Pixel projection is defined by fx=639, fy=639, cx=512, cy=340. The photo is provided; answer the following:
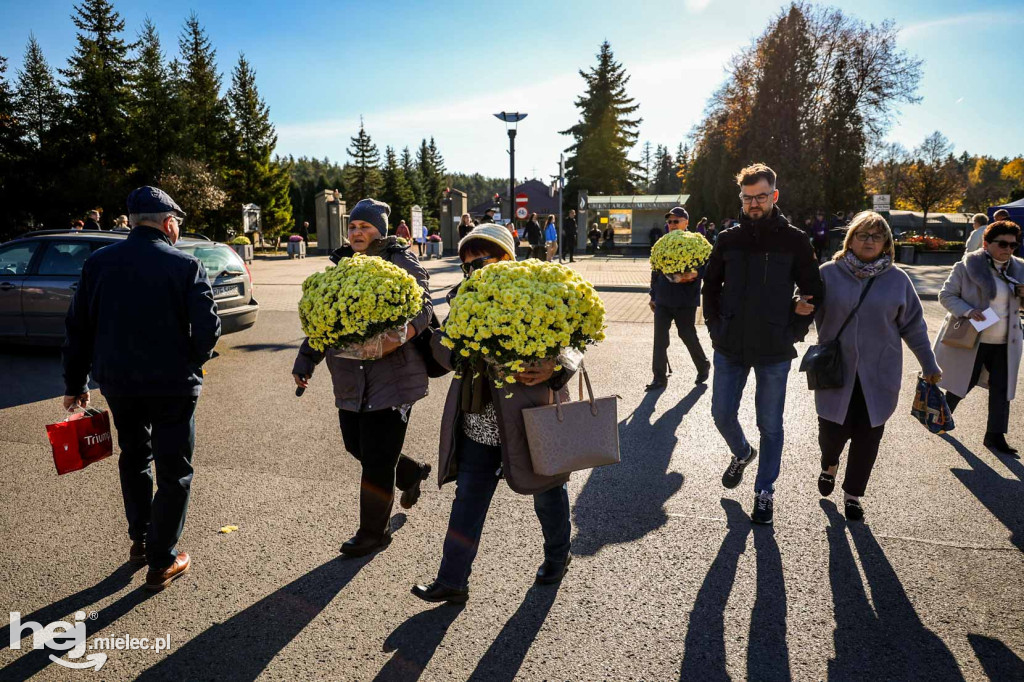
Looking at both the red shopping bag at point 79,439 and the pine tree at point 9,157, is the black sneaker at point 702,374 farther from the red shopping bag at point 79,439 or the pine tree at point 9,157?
Answer: the pine tree at point 9,157

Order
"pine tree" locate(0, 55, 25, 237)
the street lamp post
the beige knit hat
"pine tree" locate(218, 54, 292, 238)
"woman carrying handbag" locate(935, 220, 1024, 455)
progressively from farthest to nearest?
"pine tree" locate(218, 54, 292, 238) → "pine tree" locate(0, 55, 25, 237) → the street lamp post → "woman carrying handbag" locate(935, 220, 1024, 455) → the beige knit hat

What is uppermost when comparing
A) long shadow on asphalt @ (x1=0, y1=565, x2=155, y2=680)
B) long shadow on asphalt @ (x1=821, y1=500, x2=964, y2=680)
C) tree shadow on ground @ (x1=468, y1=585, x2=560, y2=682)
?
long shadow on asphalt @ (x1=0, y1=565, x2=155, y2=680)

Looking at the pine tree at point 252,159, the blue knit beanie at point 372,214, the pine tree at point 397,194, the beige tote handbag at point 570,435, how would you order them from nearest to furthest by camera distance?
the beige tote handbag at point 570,435
the blue knit beanie at point 372,214
the pine tree at point 252,159
the pine tree at point 397,194

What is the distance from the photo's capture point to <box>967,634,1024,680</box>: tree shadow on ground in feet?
8.56

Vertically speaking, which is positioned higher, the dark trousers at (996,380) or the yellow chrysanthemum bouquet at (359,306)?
the yellow chrysanthemum bouquet at (359,306)

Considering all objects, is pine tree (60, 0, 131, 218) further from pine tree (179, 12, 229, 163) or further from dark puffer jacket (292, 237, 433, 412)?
dark puffer jacket (292, 237, 433, 412)

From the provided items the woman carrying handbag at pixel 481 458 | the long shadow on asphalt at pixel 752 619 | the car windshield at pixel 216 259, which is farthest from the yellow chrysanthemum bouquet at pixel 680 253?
the car windshield at pixel 216 259

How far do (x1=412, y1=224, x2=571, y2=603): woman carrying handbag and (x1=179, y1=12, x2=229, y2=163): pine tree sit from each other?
4369 cm

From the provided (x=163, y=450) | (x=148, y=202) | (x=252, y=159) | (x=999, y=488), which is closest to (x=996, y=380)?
(x=999, y=488)

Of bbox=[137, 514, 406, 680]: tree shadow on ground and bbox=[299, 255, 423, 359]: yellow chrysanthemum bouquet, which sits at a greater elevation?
bbox=[299, 255, 423, 359]: yellow chrysanthemum bouquet

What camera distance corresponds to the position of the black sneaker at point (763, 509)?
3945 millimetres

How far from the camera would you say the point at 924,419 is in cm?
415

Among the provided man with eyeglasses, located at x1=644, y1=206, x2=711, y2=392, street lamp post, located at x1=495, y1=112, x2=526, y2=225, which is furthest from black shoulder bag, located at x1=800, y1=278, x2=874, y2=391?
street lamp post, located at x1=495, y1=112, x2=526, y2=225

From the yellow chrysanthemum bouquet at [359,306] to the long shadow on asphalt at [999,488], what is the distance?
3.73m
